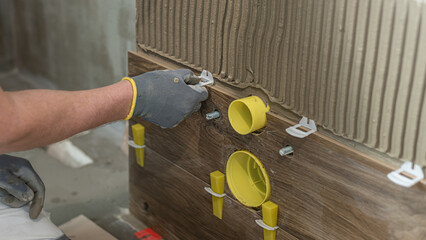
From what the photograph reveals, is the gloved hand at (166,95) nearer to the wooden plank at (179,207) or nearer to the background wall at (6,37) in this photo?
the wooden plank at (179,207)

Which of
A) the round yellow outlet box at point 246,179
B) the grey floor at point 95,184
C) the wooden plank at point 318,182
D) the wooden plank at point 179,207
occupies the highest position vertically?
the wooden plank at point 318,182

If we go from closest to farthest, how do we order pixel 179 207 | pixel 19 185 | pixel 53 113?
1. pixel 53 113
2. pixel 19 185
3. pixel 179 207

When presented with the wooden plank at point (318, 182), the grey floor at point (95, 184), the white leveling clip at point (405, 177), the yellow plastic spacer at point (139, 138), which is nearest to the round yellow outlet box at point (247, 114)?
the wooden plank at point (318, 182)

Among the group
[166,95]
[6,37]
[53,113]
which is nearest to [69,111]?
[53,113]

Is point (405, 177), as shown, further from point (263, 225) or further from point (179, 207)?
point (179, 207)

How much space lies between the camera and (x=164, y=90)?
57.5 inches

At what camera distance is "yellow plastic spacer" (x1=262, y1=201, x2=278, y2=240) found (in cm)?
146

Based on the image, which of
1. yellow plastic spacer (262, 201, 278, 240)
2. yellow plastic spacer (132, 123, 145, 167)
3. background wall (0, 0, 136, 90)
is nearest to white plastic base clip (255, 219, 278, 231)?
yellow plastic spacer (262, 201, 278, 240)

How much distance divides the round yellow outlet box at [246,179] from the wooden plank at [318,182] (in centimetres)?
3

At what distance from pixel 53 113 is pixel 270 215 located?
646 mm

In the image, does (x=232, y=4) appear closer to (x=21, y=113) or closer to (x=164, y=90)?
(x=164, y=90)

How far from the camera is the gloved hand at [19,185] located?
62.1 inches

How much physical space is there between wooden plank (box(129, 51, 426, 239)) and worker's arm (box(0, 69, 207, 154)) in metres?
0.11

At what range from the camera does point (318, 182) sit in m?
1.32
